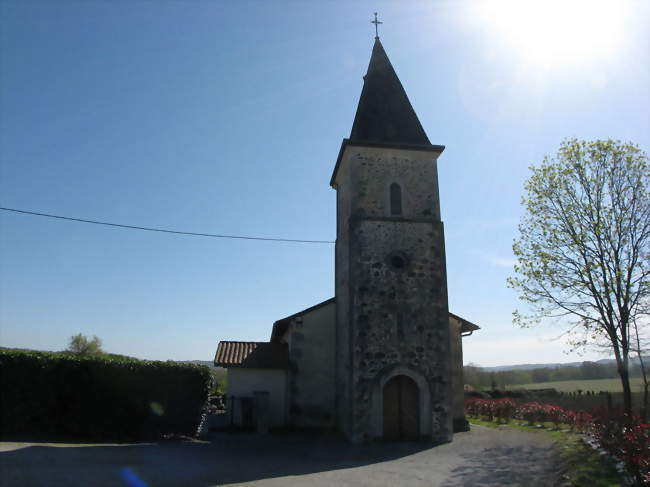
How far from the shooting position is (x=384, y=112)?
61.3ft

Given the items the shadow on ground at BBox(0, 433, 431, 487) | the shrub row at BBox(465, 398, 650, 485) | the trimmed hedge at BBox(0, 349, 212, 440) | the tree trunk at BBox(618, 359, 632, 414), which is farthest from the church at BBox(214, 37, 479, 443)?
the tree trunk at BBox(618, 359, 632, 414)

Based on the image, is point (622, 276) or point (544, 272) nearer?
point (622, 276)

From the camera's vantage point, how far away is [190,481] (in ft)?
29.5

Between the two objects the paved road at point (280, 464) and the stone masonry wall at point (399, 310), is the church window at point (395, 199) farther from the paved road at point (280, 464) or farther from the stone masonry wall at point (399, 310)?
the paved road at point (280, 464)

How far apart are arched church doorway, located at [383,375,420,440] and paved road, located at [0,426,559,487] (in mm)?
730

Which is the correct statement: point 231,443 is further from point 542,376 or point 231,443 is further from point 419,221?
point 542,376

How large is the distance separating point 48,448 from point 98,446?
4.81 ft

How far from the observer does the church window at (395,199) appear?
1730cm

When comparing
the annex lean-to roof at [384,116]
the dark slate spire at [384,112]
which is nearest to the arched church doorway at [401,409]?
the annex lean-to roof at [384,116]

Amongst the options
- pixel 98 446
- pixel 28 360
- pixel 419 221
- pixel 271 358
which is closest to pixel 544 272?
pixel 419 221

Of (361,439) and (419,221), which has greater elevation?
(419,221)

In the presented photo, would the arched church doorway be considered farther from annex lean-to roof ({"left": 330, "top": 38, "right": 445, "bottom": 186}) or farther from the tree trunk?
annex lean-to roof ({"left": 330, "top": 38, "right": 445, "bottom": 186})

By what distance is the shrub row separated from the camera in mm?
8250

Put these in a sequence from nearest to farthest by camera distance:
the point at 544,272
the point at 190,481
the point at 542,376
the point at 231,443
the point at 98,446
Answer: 1. the point at 190,481
2. the point at 98,446
3. the point at 231,443
4. the point at 544,272
5. the point at 542,376
